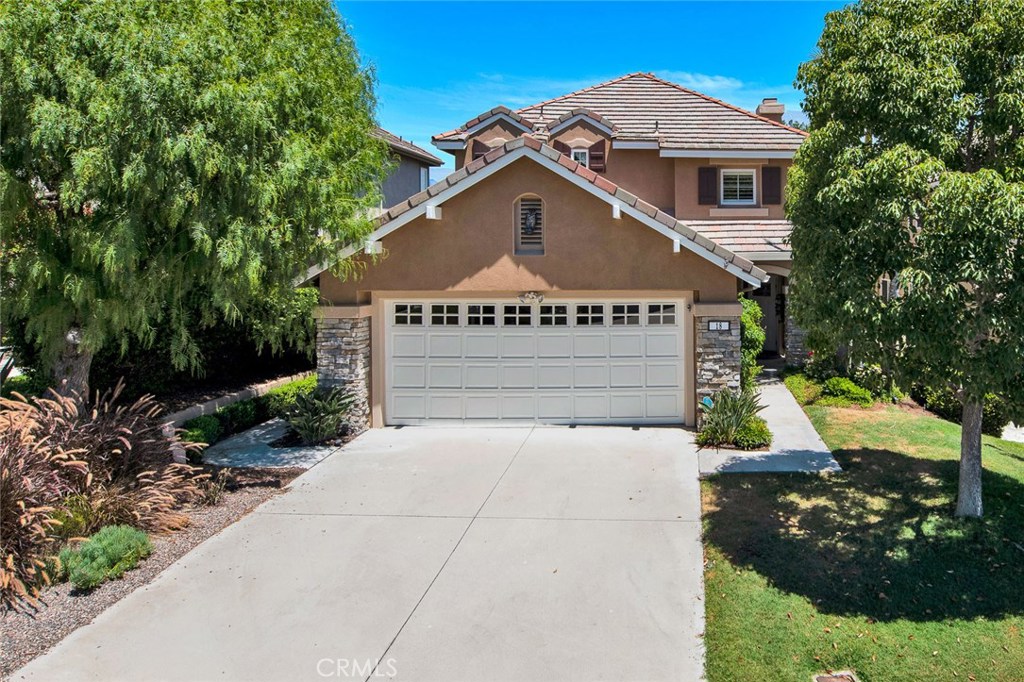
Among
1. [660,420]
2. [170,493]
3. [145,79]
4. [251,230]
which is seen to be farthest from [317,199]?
[660,420]

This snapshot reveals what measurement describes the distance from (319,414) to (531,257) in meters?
4.54

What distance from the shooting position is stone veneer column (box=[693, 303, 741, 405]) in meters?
12.2

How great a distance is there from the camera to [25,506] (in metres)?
7.02

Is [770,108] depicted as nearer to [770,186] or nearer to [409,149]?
[770,186]

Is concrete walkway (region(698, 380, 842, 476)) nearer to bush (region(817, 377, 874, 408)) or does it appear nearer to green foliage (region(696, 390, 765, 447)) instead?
green foliage (region(696, 390, 765, 447))

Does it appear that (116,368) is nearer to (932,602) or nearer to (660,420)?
(660,420)

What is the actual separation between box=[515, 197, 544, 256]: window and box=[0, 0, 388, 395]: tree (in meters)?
3.88

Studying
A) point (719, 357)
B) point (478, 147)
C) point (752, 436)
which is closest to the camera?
point (752, 436)

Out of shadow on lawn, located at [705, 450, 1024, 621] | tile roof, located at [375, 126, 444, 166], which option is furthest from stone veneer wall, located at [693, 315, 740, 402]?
tile roof, located at [375, 126, 444, 166]

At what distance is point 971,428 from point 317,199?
796 cm

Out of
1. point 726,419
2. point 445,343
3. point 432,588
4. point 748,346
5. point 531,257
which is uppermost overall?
point 531,257

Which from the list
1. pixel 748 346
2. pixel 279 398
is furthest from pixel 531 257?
pixel 279 398

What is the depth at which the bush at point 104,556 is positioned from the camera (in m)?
6.81
